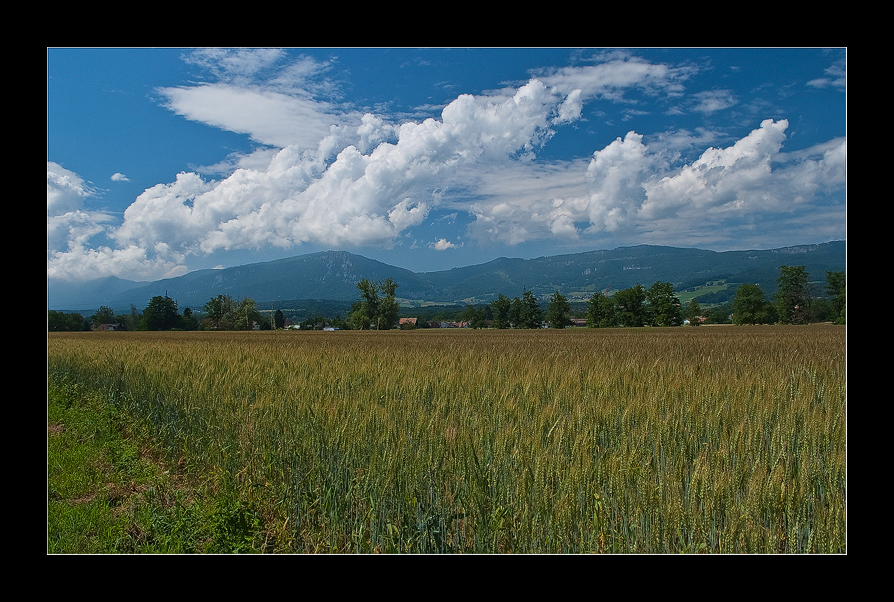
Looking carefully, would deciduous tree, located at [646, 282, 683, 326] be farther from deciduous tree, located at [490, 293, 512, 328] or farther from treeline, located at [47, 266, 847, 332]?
deciduous tree, located at [490, 293, 512, 328]

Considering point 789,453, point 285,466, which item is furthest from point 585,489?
point 285,466

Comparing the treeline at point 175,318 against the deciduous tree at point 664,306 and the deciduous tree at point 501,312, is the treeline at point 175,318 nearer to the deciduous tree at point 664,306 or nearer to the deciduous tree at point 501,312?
the deciduous tree at point 501,312

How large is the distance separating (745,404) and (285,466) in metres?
3.86

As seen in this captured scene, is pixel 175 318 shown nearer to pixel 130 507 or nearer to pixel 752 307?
pixel 130 507

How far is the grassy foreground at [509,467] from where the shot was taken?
2.33 metres

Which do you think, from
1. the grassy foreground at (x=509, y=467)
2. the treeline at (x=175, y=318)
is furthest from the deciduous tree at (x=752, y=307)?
the grassy foreground at (x=509, y=467)

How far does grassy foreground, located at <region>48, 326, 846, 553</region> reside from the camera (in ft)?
7.65

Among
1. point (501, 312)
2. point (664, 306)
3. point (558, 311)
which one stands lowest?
point (501, 312)

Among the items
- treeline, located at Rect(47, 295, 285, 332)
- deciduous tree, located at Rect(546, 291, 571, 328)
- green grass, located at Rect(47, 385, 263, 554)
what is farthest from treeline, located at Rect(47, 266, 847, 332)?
green grass, located at Rect(47, 385, 263, 554)

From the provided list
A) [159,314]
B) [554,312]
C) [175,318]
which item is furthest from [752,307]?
[159,314]

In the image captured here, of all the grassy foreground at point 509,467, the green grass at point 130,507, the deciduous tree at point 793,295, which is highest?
the deciduous tree at point 793,295

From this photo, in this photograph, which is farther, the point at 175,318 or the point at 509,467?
the point at 175,318

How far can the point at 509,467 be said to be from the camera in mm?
2781
